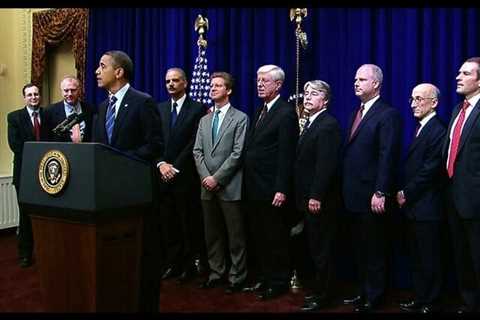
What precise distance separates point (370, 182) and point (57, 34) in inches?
155

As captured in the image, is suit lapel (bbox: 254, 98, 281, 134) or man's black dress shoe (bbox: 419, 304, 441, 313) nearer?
man's black dress shoe (bbox: 419, 304, 441, 313)

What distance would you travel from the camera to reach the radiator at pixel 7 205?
538 cm

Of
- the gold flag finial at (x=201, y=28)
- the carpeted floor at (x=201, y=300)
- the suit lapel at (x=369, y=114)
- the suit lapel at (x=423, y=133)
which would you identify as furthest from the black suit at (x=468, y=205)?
the gold flag finial at (x=201, y=28)

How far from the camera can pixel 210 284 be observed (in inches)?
141

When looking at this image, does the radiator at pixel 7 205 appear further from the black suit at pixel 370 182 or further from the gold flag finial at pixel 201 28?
the black suit at pixel 370 182

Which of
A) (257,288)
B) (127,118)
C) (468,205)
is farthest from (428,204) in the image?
(127,118)

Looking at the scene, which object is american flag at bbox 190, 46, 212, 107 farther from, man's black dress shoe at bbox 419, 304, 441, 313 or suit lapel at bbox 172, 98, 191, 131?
man's black dress shoe at bbox 419, 304, 441, 313

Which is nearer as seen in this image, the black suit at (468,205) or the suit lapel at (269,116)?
the black suit at (468,205)

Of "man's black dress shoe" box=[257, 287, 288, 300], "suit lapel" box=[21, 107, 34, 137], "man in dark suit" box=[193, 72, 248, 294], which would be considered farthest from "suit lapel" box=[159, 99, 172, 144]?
"man's black dress shoe" box=[257, 287, 288, 300]

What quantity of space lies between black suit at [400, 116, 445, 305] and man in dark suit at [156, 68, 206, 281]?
1.54 metres

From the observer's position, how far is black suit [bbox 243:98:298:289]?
3311 mm

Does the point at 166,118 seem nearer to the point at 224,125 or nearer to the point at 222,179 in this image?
the point at 224,125

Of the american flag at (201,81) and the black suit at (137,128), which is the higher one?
the american flag at (201,81)

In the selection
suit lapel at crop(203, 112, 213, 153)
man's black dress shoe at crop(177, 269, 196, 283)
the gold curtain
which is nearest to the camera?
suit lapel at crop(203, 112, 213, 153)
